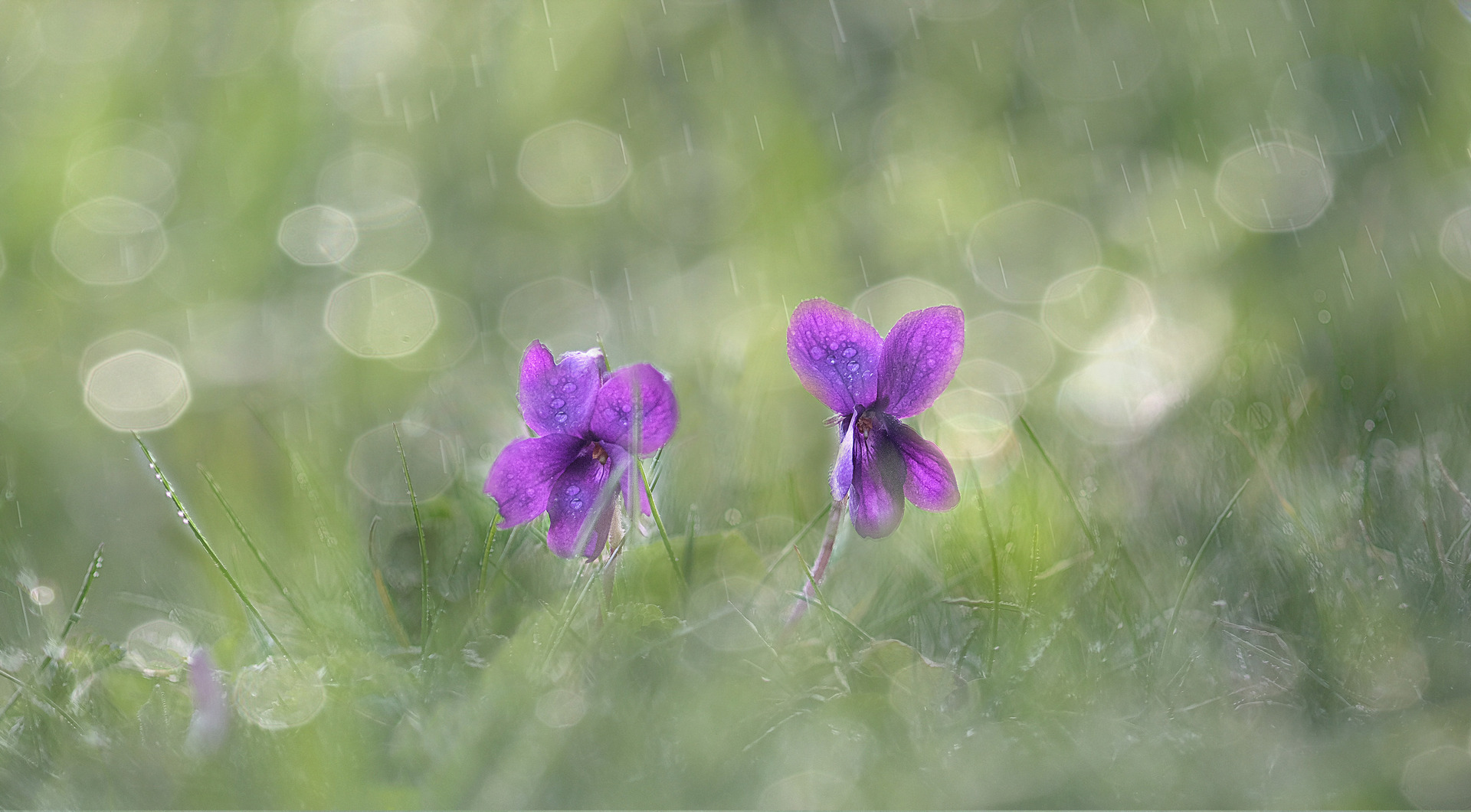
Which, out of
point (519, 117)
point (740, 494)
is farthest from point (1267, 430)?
point (519, 117)

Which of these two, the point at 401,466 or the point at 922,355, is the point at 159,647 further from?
the point at 922,355

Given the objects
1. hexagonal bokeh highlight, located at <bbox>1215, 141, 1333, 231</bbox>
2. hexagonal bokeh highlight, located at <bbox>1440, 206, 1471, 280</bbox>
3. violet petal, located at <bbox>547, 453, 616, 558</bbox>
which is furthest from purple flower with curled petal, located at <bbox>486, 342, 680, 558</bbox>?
hexagonal bokeh highlight, located at <bbox>1215, 141, 1333, 231</bbox>

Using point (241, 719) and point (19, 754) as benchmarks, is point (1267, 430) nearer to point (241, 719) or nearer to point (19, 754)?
point (241, 719)

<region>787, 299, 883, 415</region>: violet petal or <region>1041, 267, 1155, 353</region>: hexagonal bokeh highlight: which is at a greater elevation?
<region>787, 299, 883, 415</region>: violet petal

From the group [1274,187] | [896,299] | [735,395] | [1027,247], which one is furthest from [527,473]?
[1027,247]

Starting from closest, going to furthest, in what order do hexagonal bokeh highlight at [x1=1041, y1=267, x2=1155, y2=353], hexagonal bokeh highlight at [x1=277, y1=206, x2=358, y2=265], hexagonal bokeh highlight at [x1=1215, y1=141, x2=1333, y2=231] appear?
hexagonal bokeh highlight at [x1=1041, y1=267, x2=1155, y2=353]
hexagonal bokeh highlight at [x1=1215, y1=141, x2=1333, y2=231]
hexagonal bokeh highlight at [x1=277, y1=206, x2=358, y2=265]

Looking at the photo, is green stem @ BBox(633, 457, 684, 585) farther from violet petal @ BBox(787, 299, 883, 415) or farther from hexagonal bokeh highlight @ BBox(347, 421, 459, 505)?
Answer: hexagonal bokeh highlight @ BBox(347, 421, 459, 505)
